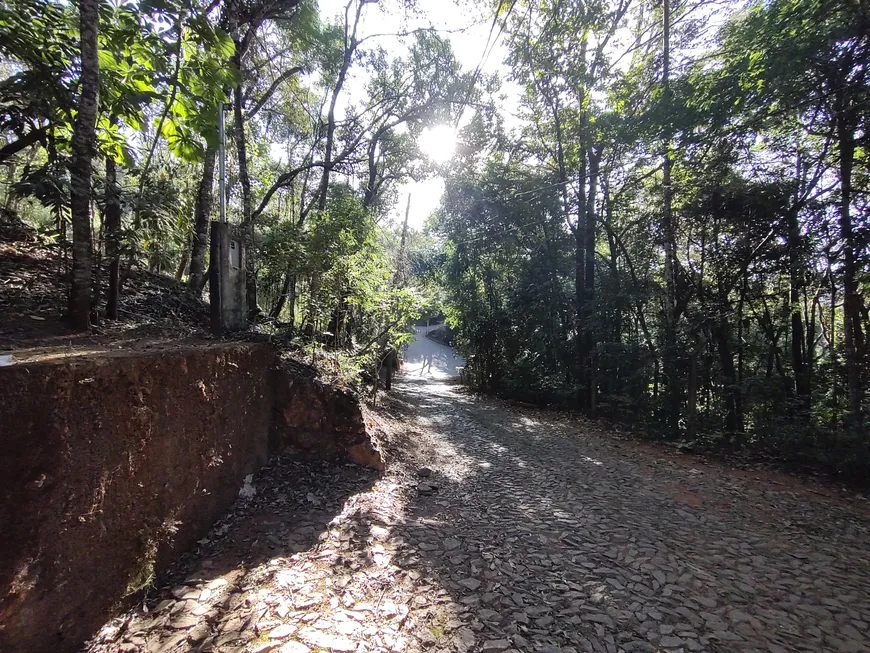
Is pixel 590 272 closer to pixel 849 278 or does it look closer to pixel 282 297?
pixel 849 278

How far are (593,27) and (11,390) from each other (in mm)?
9031

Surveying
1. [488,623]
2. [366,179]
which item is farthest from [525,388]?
[488,623]

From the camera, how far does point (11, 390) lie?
5.46 ft

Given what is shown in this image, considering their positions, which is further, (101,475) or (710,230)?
(710,230)

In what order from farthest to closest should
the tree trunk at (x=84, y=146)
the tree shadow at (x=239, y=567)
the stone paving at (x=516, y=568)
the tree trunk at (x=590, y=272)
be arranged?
the tree trunk at (x=590, y=272)
the tree trunk at (x=84, y=146)
the stone paving at (x=516, y=568)
the tree shadow at (x=239, y=567)

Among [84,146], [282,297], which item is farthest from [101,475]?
[282,297]

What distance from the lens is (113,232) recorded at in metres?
3.17

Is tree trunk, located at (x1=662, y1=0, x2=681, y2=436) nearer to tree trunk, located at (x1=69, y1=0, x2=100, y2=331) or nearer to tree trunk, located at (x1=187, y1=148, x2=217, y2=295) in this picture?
tree trunk, located at (x1=187, y1=148, x2=217, y2=295)

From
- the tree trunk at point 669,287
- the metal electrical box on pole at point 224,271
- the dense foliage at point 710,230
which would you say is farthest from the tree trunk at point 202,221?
the tree trunk at point 669,287

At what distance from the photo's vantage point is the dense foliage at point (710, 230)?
454cm

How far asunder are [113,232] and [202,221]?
93.7 inches

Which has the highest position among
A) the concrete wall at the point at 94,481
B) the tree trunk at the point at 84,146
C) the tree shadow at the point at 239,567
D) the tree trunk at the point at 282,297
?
the tree trunk at the point at 84,146

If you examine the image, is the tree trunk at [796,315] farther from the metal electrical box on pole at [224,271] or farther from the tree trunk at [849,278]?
the metal electrical box on pole at [224,271]

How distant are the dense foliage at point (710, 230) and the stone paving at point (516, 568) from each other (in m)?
1.79
